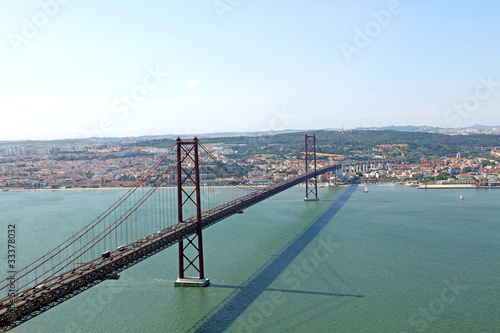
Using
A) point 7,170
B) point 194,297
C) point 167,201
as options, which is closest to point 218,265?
point 194,297

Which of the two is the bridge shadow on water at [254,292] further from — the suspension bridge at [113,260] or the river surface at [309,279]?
the suspension bridge at [113,260]

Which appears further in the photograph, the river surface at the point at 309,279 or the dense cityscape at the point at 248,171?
the dense cityscape at the point at 248,171

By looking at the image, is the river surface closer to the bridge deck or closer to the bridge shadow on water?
the bridge shadow on water

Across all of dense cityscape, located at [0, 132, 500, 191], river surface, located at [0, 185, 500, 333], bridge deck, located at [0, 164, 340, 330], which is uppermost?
bridge deck, located at [0, 164, 340, 330]

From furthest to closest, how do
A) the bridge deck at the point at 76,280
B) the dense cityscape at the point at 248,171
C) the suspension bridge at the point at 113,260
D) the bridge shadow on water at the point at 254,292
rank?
the dense cityscape at the point at 248,171
the bridge shadow on water at the point at 254,292
the suspension bridge at the point at 113,260
the bridge deck at the point at 76,280

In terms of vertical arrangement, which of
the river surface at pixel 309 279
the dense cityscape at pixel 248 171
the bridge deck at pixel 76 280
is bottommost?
the river surface at pixel 309 279

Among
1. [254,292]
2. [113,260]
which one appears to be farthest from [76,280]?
[254,292]

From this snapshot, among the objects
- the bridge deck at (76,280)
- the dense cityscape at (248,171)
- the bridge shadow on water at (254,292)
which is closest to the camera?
the bridge deck at (76,280)

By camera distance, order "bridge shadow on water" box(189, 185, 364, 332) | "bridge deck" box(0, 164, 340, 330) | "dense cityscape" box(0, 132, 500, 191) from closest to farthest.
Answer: "bridge deck" box(0, 164, 340, 330) < "bridge shadow on water" box(189, 185, 364, 332) < "dense cityscape" box(0, 132, 500, 191)

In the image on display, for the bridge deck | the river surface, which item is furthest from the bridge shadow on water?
the bridge deck

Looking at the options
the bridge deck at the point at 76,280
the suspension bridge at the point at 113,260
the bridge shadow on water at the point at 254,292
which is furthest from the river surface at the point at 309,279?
the bridge deck at the point at 76,280
